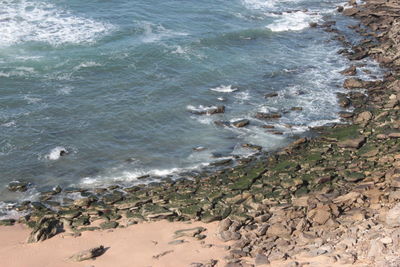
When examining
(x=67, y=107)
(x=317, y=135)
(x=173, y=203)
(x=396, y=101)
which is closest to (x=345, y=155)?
(x=317, y=135)

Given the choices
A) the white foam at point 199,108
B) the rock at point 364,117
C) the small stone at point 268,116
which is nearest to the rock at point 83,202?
the white foam at point 199,108

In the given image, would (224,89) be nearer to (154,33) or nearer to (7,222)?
(154,33)

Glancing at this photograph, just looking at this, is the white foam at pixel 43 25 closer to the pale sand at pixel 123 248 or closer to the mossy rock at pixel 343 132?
the mossy rock at pixel 343 132

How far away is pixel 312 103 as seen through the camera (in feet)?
153

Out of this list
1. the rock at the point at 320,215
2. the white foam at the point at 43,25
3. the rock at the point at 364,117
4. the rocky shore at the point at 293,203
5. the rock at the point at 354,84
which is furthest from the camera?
the white foam at the point at 43,25

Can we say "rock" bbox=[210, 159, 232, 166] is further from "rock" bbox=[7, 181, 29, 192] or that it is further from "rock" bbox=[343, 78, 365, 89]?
"rock" bbox=[343, 78, 365, 89]

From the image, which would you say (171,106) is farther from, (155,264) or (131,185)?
(155,264)

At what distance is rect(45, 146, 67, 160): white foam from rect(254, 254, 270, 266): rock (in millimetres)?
19042

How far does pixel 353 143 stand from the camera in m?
37.5

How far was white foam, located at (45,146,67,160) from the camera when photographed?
38969 mm

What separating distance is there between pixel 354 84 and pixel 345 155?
14181mm

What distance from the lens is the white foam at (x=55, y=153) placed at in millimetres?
38969

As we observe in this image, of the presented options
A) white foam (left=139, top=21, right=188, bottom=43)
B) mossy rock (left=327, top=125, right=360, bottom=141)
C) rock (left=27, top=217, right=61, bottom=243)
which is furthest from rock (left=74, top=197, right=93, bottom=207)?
white foam (left=139, top=21, right=188, bottom=43)

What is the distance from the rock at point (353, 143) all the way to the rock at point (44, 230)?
2054 cm
